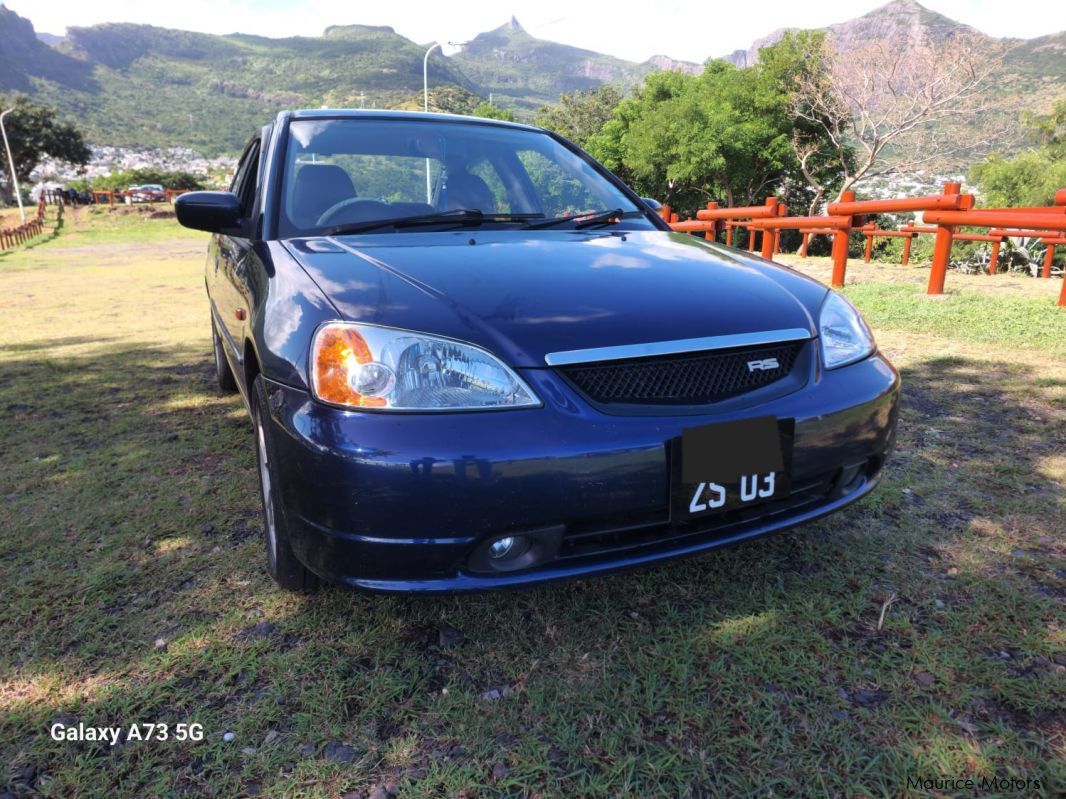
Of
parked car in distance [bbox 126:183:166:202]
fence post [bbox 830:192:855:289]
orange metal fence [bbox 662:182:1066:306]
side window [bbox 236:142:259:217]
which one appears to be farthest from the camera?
parked car in distance [bbox 126:183:166:202]

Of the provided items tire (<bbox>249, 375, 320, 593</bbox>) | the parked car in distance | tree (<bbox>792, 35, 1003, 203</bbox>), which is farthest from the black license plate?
the parked car in distance

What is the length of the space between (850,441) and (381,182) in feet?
6.27

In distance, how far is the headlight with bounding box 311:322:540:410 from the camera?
152 cm

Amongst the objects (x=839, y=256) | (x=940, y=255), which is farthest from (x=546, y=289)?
(x=839, y=256)

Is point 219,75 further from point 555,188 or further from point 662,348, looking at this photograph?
point 662,348

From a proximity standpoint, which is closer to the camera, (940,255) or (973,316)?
(973,316)

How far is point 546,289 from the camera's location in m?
1.80

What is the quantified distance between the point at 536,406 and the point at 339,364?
46 cm

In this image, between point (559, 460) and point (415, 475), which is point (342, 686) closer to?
point (415, 475)

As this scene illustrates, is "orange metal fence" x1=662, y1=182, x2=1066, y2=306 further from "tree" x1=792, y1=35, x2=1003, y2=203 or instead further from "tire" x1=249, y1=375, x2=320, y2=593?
"tree" x1=792, y1=35, x2=1003, y2=203

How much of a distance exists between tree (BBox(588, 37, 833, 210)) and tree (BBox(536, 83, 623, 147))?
22.0 metres

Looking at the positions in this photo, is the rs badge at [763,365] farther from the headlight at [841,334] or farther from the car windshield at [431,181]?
the car windshield at [431,181]

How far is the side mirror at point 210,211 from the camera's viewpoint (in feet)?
8.01

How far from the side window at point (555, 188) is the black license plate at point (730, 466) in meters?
1.35
